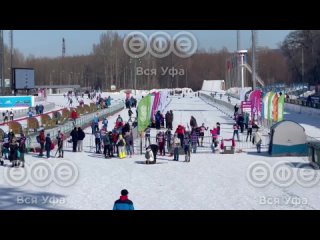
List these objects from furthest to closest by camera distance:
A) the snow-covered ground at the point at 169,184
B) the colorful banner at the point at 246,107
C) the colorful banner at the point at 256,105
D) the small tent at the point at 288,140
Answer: the colorful banner at the point at 246,107 → the colorful banner at the point at 256,105 → the small tent at the point at 288,140 → the snow-covered ground at the point at 169,184

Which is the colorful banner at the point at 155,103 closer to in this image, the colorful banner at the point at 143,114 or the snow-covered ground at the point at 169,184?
the colorful banner at the point at 143,114

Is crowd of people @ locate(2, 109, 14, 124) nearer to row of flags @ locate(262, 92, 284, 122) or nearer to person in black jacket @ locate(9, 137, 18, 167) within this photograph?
row of flags @ locate(262, 92, 284, 122)

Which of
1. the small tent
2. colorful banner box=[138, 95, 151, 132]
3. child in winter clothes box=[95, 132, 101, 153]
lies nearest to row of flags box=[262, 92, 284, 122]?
the small tent

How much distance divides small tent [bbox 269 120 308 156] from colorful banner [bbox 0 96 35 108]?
24.0 m

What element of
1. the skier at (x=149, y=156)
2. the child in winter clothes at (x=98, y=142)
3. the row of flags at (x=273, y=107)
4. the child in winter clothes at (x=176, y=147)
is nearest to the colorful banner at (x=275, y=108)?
the row of flags at (x=273, y=107)

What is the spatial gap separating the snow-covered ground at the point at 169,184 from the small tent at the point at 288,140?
1.38 feet

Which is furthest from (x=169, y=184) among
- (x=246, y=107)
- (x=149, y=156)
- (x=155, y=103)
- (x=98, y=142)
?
(x=246, y=107)

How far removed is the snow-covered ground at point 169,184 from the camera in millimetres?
10758

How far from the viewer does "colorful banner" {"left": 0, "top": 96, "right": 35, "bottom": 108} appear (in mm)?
36653

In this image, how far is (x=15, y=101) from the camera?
122 feet

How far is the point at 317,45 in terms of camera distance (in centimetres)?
5956
